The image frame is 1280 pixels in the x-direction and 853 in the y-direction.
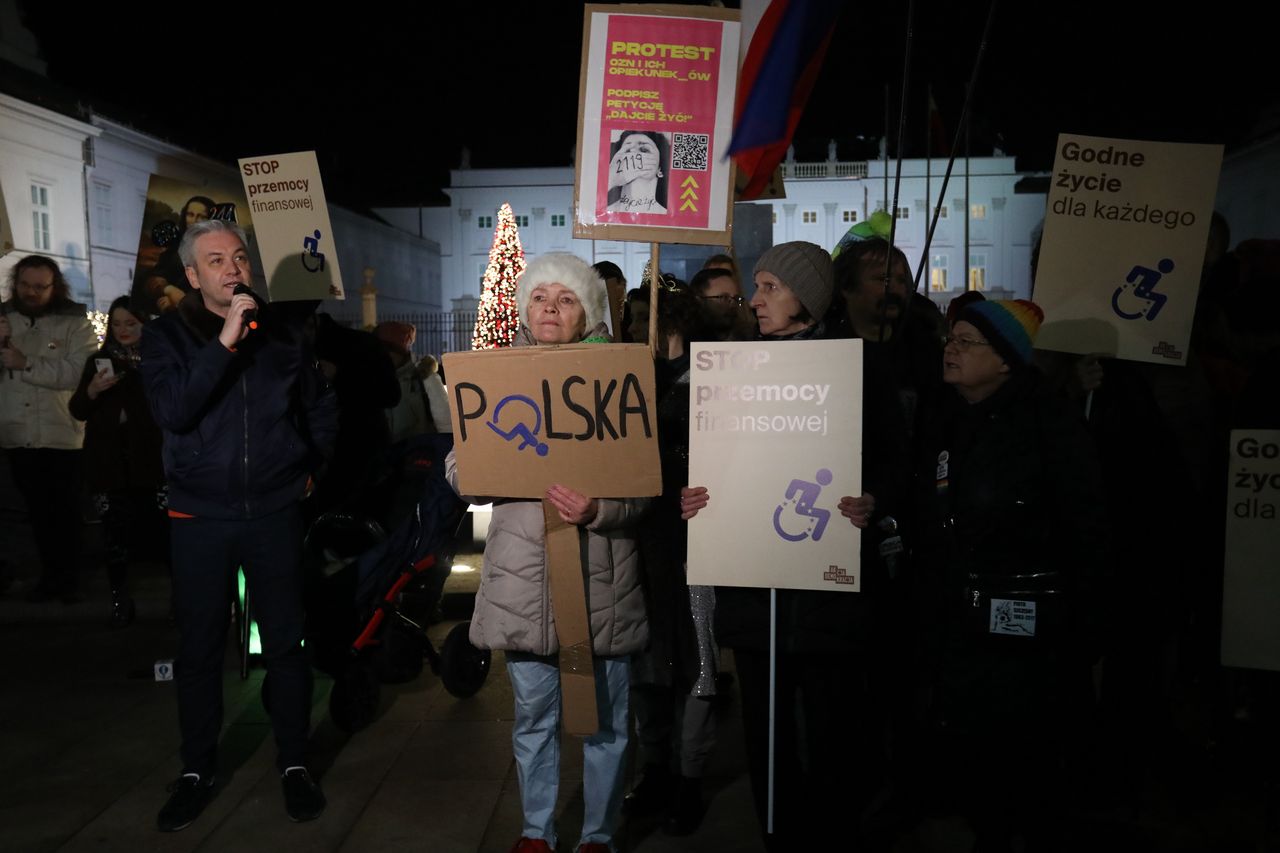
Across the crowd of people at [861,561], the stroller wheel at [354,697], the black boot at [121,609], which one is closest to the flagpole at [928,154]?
the crowd of people at [861,561]

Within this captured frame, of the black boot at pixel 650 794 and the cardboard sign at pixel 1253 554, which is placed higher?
the cardboard sign at pixel 1253 554

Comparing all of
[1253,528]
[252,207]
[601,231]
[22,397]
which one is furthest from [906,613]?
[22,397]

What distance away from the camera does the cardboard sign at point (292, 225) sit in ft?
16.7

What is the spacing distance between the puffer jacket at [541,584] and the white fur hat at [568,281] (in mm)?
179


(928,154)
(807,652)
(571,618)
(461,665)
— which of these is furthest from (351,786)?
(928,154)

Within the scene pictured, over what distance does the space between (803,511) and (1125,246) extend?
2.11 metres

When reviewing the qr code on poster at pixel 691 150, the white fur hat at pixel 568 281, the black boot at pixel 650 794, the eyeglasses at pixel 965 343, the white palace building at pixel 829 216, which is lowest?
the black boot at pixel 650 794

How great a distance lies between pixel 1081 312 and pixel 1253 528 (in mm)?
1104

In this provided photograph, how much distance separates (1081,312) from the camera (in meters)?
4.27

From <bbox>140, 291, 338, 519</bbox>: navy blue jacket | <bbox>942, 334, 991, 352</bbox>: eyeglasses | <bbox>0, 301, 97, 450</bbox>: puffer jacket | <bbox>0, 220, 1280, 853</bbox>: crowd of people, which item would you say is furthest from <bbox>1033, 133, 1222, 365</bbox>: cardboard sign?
<bbox>0, 301, 97, 450</bbox>: puffer jacket

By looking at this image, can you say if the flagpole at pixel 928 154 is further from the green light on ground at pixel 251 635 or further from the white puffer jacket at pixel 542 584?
the green light on ground at pixel 251 635

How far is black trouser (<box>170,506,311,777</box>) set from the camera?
3.96m

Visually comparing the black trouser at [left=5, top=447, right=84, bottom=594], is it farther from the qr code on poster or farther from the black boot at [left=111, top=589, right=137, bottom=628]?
the qr code on poster

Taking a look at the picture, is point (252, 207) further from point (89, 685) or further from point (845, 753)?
point (845, 753)
